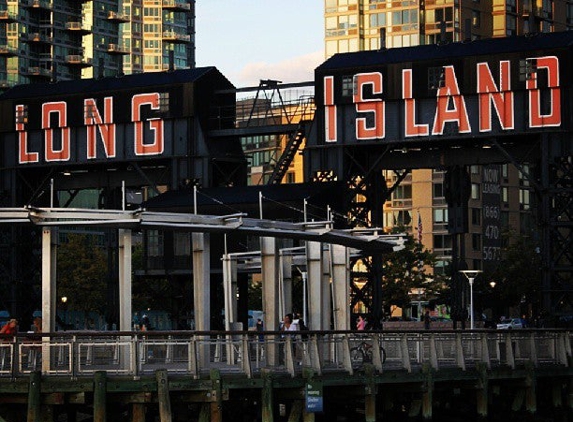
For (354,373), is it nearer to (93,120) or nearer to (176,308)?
(176,308)

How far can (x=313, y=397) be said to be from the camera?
5056 cm

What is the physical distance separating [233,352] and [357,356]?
640 cm

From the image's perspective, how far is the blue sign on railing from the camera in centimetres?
5041

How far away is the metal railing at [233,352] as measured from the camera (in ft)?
157

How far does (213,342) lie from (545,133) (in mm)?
39966

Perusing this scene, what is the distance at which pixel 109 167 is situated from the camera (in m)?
101

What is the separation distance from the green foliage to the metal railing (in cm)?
9047

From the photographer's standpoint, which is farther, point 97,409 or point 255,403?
point 255,403

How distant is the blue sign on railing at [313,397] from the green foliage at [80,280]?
98975 mm

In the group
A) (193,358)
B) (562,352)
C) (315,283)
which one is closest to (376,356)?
(315,283)

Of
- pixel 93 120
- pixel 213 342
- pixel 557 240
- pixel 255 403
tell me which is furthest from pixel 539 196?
pixel 213 342

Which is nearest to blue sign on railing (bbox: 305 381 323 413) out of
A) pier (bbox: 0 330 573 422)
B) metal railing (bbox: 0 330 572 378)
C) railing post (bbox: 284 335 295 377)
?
pier (bbox: 0 330 573 422)

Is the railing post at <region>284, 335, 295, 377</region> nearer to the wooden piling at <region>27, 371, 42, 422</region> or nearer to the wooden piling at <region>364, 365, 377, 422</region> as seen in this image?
the wooden piling at <region>364, 365, 377, 422</region>

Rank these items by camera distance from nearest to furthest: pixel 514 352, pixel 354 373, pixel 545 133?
pixel 354 373 < pixel 514 352 < pixel 545 133
